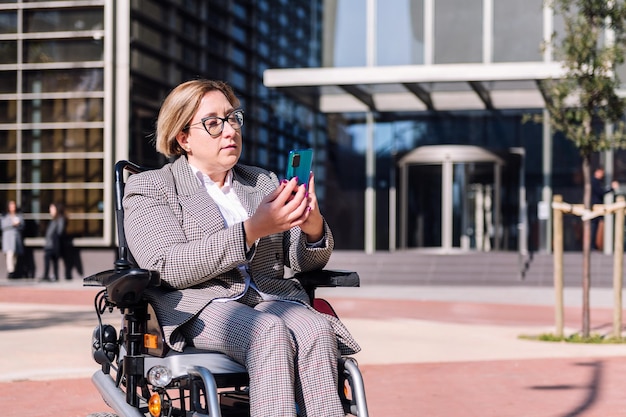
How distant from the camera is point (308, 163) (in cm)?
342

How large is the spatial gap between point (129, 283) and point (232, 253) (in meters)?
0.36

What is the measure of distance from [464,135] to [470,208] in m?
2.29

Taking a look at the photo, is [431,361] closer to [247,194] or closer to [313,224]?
[247,194]

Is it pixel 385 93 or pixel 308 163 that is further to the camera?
pixel 385 93

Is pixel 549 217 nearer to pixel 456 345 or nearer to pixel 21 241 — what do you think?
pixel 21 241

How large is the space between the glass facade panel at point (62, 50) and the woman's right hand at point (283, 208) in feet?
68.6

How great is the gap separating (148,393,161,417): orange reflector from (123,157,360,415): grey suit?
18 centimetres

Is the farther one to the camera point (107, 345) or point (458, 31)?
point (458, 31)

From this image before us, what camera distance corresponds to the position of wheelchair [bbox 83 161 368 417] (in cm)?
332

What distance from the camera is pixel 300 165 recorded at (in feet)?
11.2

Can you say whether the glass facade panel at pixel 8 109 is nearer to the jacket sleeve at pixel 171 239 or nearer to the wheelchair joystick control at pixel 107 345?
the wheelchair joystick control at pixel 107 345

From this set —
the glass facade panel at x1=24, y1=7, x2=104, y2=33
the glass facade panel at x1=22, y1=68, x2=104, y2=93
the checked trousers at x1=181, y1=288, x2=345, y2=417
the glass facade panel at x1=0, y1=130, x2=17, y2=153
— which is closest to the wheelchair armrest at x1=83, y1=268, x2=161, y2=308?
the checked trousers at x1=181, y1=288, x2=345, y2=417

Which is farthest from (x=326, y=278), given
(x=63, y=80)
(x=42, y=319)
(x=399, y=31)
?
(x=399, y=31)


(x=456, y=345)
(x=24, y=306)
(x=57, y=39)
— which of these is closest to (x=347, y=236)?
(x=57, y=39)
